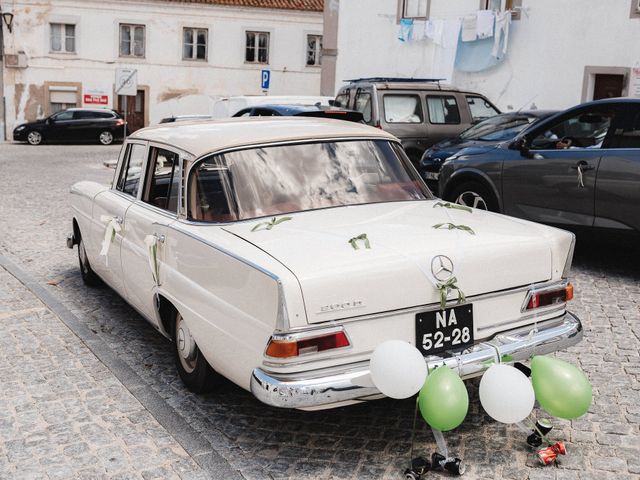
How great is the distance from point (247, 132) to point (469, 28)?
56.1 ft

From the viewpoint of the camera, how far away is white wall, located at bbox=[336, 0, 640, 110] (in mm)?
18219

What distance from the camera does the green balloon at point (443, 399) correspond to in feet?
12.7

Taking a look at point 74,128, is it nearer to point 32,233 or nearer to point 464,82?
point 464,82

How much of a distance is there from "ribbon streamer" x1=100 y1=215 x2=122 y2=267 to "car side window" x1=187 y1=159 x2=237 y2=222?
1.09 meters

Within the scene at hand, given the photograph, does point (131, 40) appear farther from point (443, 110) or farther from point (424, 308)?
point (424, 308)

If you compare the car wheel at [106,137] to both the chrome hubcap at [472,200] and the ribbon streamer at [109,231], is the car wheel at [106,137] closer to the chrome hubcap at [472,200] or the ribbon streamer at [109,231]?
the chrome hubcap at [472,200]

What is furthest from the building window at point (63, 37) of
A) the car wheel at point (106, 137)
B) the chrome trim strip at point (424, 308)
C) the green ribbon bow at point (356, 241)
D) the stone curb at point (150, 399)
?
the chrome trim strip at point (424, 308)

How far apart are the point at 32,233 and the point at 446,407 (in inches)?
306

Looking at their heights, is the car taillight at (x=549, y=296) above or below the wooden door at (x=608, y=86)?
below

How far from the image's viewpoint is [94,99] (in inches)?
1499

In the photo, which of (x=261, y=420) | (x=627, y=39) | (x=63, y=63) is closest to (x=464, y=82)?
(x=627, y=39)

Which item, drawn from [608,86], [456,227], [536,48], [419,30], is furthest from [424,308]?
[419,30]

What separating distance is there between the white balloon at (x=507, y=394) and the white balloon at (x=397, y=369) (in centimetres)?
37

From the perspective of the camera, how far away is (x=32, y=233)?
1041cm
